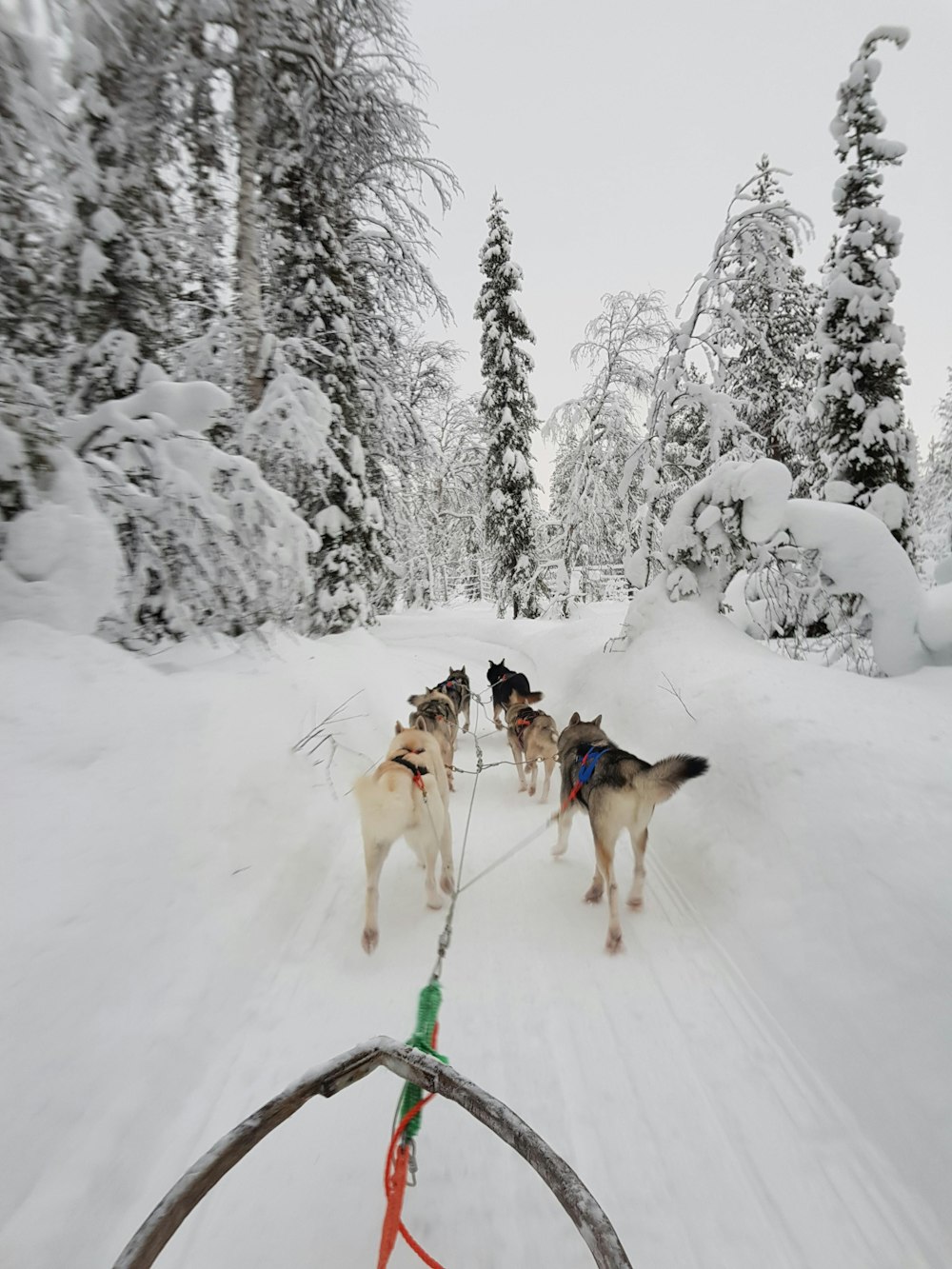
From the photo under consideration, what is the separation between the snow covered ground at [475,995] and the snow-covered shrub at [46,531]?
0.73ft

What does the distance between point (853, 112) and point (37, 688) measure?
16617mm

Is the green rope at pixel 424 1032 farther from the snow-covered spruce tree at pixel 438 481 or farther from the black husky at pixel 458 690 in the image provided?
the snow-covered spruce tree at pixel 438 481

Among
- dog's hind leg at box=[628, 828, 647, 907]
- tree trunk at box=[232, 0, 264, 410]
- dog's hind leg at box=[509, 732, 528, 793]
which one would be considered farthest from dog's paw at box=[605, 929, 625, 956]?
tree trunk at box=[232, 0, 264, 410]

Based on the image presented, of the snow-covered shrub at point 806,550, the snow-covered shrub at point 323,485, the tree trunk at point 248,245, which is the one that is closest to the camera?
the snow-covered shrub at point 806,550

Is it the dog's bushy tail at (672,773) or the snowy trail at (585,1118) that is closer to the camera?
the snowy trail at (585,1118)

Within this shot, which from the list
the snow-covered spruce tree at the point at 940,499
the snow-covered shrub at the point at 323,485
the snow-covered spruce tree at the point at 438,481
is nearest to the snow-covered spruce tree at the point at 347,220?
the snow-covered shrub at the point at 323,485

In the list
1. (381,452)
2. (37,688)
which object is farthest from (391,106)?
(37,688)

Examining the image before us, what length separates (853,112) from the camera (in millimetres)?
10383

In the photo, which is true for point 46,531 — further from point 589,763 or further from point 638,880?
point 638,880

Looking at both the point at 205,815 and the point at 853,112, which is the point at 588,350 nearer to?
the point at 853,112

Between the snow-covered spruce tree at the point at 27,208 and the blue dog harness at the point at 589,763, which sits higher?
the snow-covered spruce tree at the point at 27,208

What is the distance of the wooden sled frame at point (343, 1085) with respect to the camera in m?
0.99

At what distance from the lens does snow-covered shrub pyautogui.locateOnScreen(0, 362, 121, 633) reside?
304 cm

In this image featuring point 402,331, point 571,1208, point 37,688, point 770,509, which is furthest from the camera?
point 402,331
